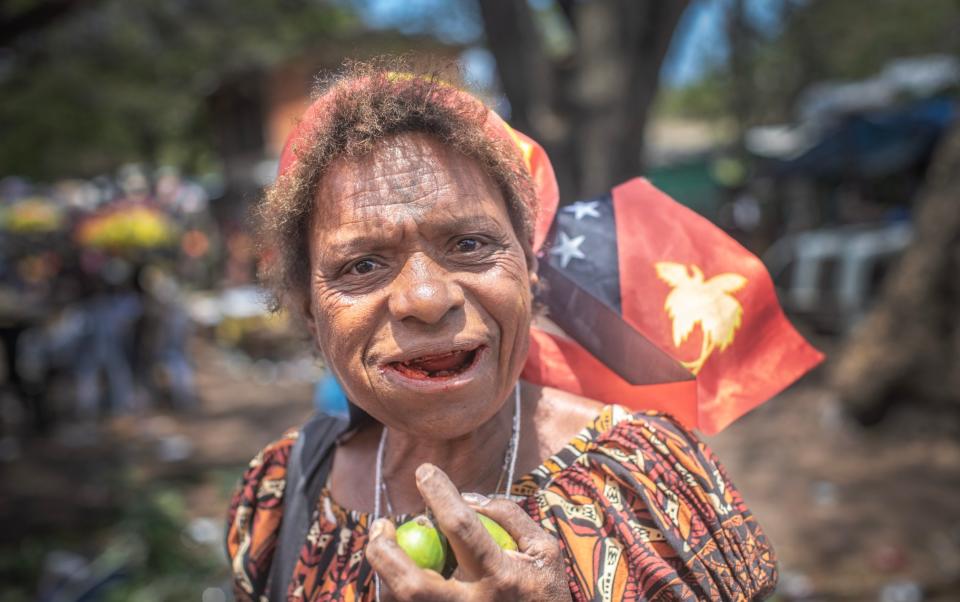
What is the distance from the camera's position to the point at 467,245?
1.60 meters

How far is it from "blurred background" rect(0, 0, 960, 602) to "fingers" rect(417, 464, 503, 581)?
927mm

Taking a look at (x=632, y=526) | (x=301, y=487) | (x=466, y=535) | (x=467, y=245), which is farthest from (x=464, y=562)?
(x=301, y=487)

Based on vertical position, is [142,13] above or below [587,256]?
above

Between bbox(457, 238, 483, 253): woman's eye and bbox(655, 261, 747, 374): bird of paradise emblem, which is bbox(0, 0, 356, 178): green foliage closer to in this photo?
bbox(655, 261, 747, 374): bird of paradise emblem

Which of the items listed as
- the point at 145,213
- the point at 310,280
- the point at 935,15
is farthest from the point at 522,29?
the point at 935,15

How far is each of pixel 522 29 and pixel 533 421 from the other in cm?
368

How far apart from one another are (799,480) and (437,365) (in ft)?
17.7

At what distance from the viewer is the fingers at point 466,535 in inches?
49.7

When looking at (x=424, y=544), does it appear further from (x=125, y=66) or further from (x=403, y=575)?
(x=125, y=66)

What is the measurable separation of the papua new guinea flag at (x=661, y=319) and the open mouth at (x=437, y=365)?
1.69 ft

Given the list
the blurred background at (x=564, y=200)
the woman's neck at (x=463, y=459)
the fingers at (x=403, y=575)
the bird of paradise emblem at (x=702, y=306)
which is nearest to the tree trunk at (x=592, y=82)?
the blurred background at (x=564, y=200)

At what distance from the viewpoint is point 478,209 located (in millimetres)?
1612

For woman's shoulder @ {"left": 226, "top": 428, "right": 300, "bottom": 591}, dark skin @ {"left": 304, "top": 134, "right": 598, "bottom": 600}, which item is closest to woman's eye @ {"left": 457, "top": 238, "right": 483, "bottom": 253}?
dark skin @ {"left": 304, "top": 134, "right": 598, "bottom": 600}

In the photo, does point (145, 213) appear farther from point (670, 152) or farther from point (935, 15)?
point (670, 152)
